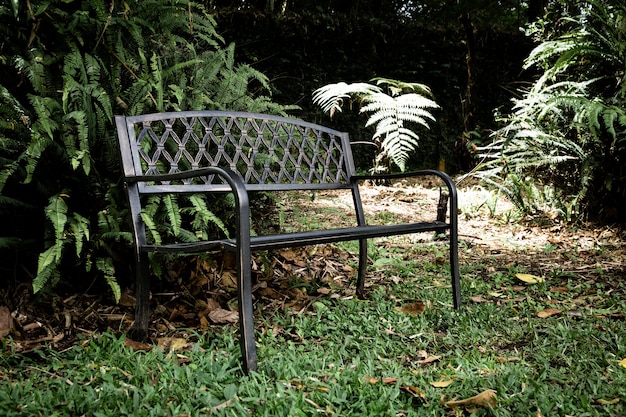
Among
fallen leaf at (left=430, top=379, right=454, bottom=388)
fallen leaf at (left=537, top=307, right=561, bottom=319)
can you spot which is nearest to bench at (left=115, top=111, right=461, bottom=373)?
fallen leaf at (left=537, top=307, right=561, bottom=319)

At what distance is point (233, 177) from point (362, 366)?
89 cm

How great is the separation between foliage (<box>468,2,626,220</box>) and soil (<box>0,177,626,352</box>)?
0.27 metres

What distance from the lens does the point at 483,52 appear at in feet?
26.0

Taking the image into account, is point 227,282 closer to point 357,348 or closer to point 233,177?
point 357,348

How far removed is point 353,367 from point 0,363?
4.54 feet

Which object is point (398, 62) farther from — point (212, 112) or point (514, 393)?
point (514, 393)

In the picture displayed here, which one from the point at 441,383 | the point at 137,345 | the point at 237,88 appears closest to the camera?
the point at 441,383

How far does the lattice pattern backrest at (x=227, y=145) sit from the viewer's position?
2445 millimetres

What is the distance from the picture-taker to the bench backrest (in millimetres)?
2328

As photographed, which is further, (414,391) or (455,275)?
(455,275)

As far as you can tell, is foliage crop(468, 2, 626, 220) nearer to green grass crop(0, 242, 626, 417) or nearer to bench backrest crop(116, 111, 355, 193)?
green grass crop(0, 242, 626, 417)

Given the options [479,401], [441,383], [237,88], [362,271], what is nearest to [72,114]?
[237,88]

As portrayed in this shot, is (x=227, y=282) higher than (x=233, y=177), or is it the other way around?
(x=233, y=177)

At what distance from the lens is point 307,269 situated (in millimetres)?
3389
